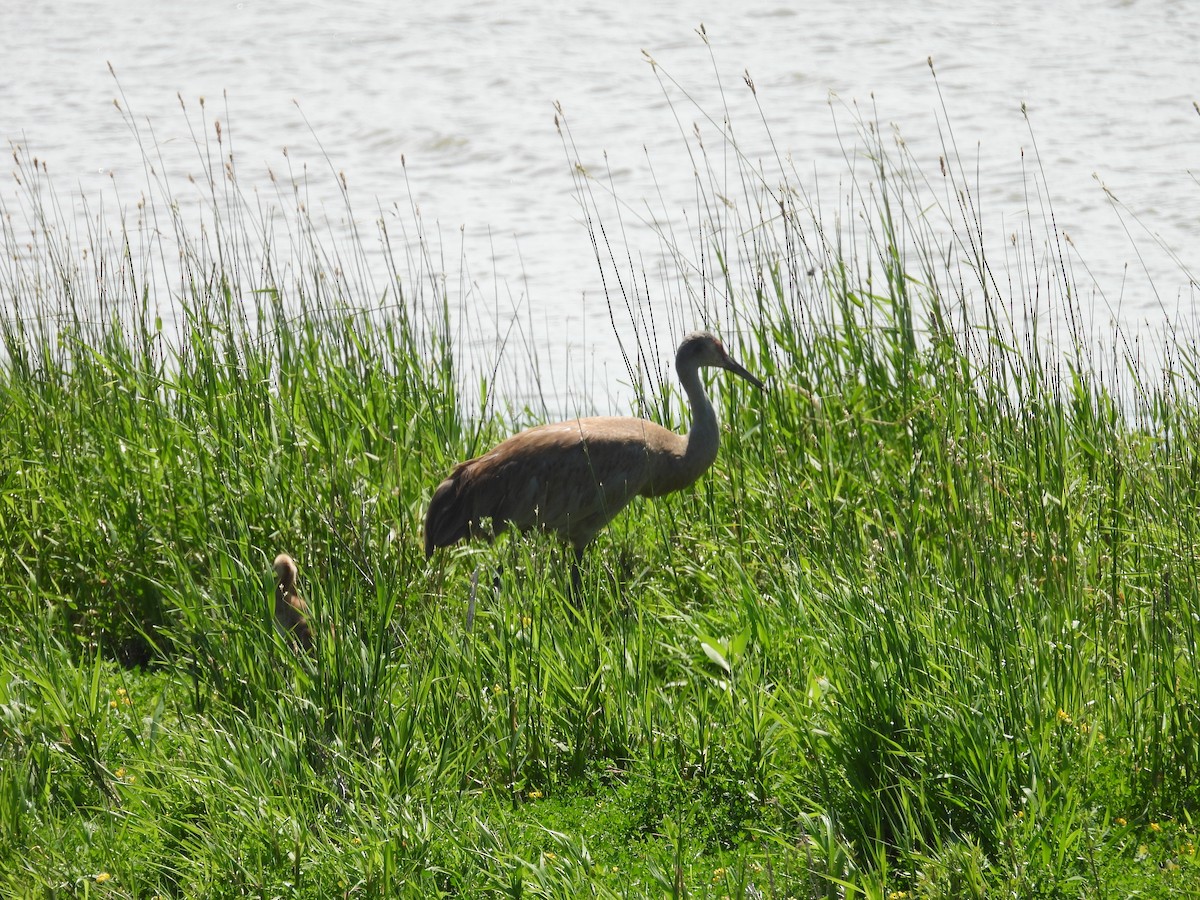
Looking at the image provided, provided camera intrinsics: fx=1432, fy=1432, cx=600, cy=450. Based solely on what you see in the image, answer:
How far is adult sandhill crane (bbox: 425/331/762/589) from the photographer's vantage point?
573 cm

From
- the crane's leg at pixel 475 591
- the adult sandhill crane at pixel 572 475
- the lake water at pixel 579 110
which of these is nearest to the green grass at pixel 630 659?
the crane's leg at pixel 475 591

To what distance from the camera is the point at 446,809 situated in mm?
3834

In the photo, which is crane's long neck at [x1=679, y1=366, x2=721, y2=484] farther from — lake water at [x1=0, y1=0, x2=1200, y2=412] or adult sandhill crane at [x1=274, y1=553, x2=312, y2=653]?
lake water at [x1=0, y1=0, x2=1200, y2=412]

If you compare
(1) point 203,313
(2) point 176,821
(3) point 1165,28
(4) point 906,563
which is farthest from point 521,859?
(3) point 1165,28

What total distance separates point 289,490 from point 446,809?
2.08 meters

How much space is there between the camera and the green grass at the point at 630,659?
11.8 feet

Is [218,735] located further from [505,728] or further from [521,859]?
[521,859]

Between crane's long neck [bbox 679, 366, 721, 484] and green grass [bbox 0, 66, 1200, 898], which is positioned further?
crane's long neck [bbox 679, 366, 721, 484]

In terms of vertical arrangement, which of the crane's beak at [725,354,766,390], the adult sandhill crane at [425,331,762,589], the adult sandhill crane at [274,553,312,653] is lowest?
the adult sandhill crane at [274,553,312,653]

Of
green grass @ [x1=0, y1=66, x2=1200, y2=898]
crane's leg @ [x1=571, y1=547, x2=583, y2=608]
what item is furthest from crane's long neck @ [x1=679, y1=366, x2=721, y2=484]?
crane's leg @ [x1=571, y1=547, x2=583, y2=608]

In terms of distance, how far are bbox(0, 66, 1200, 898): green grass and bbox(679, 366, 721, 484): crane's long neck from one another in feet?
0.64

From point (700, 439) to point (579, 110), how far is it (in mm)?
10487

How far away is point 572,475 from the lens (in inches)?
231

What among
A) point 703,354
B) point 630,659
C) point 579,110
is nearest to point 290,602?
point 630,659
